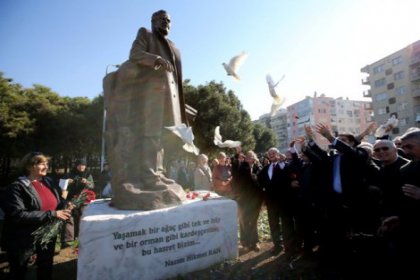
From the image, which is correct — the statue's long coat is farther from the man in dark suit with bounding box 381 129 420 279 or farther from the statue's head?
the man in dark suit with bounding box 381 129 420 279

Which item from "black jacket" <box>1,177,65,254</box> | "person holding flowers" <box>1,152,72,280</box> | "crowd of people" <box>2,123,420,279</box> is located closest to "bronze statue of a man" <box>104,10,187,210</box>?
"crowd of people" <box>2,123,420,279</box>

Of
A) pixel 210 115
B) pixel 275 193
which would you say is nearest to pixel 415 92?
pixel 210 115

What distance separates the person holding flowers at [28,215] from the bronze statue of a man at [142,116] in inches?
45.7

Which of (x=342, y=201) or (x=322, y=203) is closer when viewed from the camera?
(x=342, y=201)

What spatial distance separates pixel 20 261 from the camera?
3.16m

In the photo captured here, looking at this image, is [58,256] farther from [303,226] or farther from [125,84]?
[303,226]

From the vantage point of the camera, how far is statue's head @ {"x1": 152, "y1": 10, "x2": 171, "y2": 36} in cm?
533

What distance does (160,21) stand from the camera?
5.33 metres

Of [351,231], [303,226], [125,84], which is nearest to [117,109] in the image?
[125,84]

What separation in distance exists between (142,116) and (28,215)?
241 centimetres

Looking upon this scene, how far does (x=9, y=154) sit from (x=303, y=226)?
1031 inches

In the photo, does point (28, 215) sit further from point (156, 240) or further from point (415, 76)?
point (415, 76)

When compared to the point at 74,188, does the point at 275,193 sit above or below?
below

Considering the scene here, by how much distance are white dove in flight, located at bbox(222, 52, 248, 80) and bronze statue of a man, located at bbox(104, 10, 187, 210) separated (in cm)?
184
